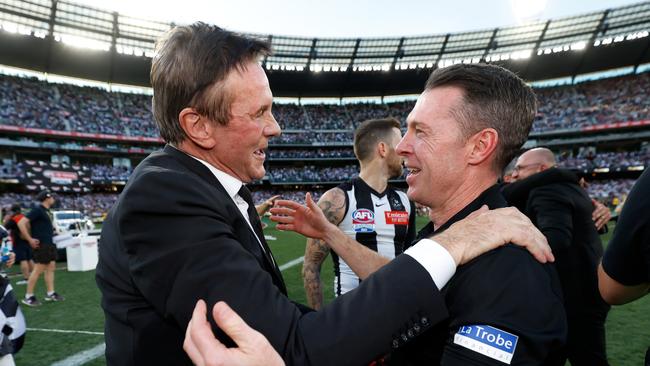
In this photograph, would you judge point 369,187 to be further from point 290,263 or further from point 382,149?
point 290,263

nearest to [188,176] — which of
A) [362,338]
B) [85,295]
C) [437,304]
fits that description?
[362,338]

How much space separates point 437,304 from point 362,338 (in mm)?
249

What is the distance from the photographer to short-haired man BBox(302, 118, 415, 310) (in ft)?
13.1

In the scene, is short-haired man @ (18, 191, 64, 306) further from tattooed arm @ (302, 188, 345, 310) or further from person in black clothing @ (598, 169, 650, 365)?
person in black clothing @ (598, 169, 650, 365)

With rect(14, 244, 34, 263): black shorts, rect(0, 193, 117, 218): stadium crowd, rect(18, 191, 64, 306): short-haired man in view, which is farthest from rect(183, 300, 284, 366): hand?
rect(0, 193, 117, 218): stadium crowd

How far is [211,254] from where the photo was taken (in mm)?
1083

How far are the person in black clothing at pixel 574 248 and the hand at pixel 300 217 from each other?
191cm

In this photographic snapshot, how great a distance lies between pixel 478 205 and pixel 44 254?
8750 mm

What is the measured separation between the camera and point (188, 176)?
124 cm

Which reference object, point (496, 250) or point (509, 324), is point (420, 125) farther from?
point (509, 324)

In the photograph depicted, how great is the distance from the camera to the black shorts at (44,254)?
7.67 m

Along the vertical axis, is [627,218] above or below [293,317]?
above

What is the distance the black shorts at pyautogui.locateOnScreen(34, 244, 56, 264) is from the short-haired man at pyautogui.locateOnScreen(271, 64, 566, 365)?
830 centimetres

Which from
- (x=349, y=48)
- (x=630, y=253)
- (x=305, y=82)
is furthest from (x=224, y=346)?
(x=305, y=82)
